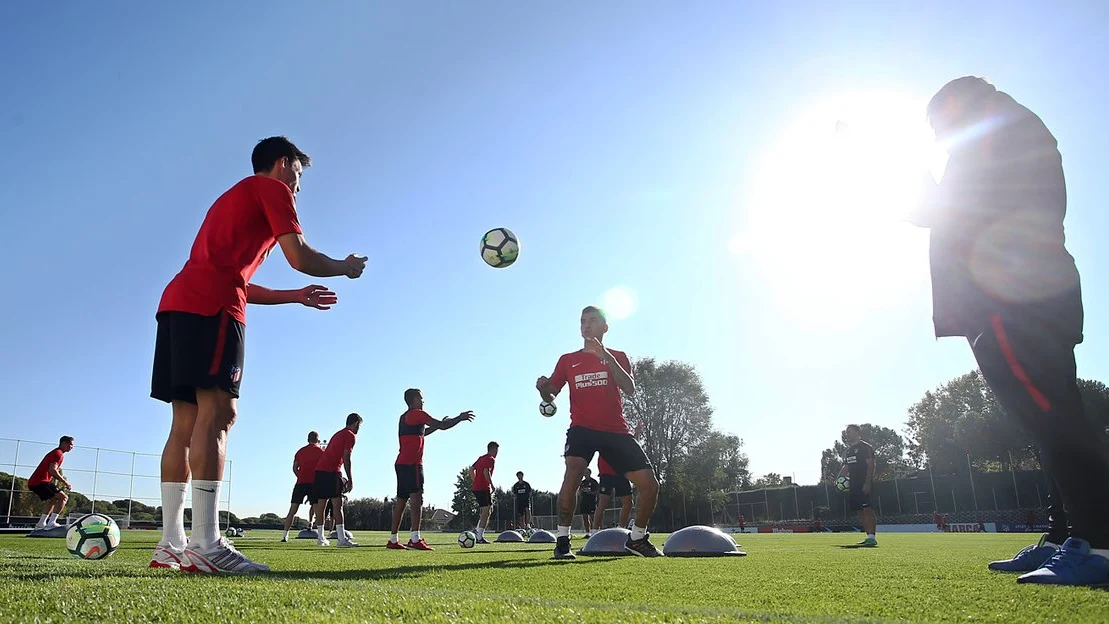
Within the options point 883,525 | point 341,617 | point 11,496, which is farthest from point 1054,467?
point 883,525

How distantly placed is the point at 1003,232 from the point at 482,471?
13.8 metres

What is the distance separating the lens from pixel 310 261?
11.6ft

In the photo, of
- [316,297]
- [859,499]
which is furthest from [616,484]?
[316,297]

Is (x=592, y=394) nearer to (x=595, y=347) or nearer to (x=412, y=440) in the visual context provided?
(x=595, y=347)

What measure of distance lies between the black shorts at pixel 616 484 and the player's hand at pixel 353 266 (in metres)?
8.37

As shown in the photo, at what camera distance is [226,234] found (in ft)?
11.7

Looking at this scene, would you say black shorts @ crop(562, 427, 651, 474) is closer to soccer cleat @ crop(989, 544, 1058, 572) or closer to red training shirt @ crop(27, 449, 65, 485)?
soccer cleat @ crop(989, 544, 1058, 572)

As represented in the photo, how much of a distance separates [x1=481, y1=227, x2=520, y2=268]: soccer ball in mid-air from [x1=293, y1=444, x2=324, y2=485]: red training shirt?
8.26 metres

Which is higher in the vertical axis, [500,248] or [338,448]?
[500,248]

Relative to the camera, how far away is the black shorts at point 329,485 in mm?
11828

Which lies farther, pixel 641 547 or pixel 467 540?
pixel 467 540

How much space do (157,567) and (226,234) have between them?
1.79m

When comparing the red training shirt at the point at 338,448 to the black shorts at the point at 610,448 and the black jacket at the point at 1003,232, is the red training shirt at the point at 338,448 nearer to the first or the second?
the black shorts at the point at 610,448

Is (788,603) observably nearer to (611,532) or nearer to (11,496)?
(611,532)
